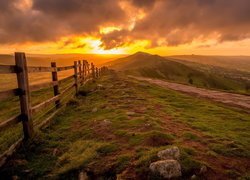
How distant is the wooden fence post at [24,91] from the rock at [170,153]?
13.9 feet

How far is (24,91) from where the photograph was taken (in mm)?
7254

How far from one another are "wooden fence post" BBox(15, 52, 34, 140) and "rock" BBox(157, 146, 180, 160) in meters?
4.23

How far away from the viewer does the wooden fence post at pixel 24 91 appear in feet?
23.2

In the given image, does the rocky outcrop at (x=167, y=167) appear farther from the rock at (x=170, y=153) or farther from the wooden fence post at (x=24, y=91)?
the wooden fence post at (x=24, y=91)

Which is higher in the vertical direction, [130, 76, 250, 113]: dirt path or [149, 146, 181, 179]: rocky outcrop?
[149, 146, 181, 179]: rocky outcrop

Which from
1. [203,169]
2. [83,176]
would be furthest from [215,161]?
[83,176]

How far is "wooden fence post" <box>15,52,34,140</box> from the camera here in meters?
7.08

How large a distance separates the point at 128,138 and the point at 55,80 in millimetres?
5834

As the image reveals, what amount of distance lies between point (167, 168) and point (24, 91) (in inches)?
188

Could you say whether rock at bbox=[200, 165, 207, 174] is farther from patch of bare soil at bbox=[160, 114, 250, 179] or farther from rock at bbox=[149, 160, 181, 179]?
rock at bbox=[149, 160, 181, 179]

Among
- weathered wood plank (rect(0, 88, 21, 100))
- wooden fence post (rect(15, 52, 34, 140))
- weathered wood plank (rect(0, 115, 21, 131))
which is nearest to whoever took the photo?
weathered wood plank (rect(0, 115, 21, 131))

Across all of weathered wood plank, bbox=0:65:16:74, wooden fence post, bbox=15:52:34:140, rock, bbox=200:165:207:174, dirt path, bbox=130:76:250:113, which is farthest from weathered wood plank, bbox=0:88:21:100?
dirt path, bbox=130:76:250:113

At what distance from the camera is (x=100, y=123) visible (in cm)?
918

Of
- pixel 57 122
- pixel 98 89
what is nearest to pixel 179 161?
pixel 57 122
